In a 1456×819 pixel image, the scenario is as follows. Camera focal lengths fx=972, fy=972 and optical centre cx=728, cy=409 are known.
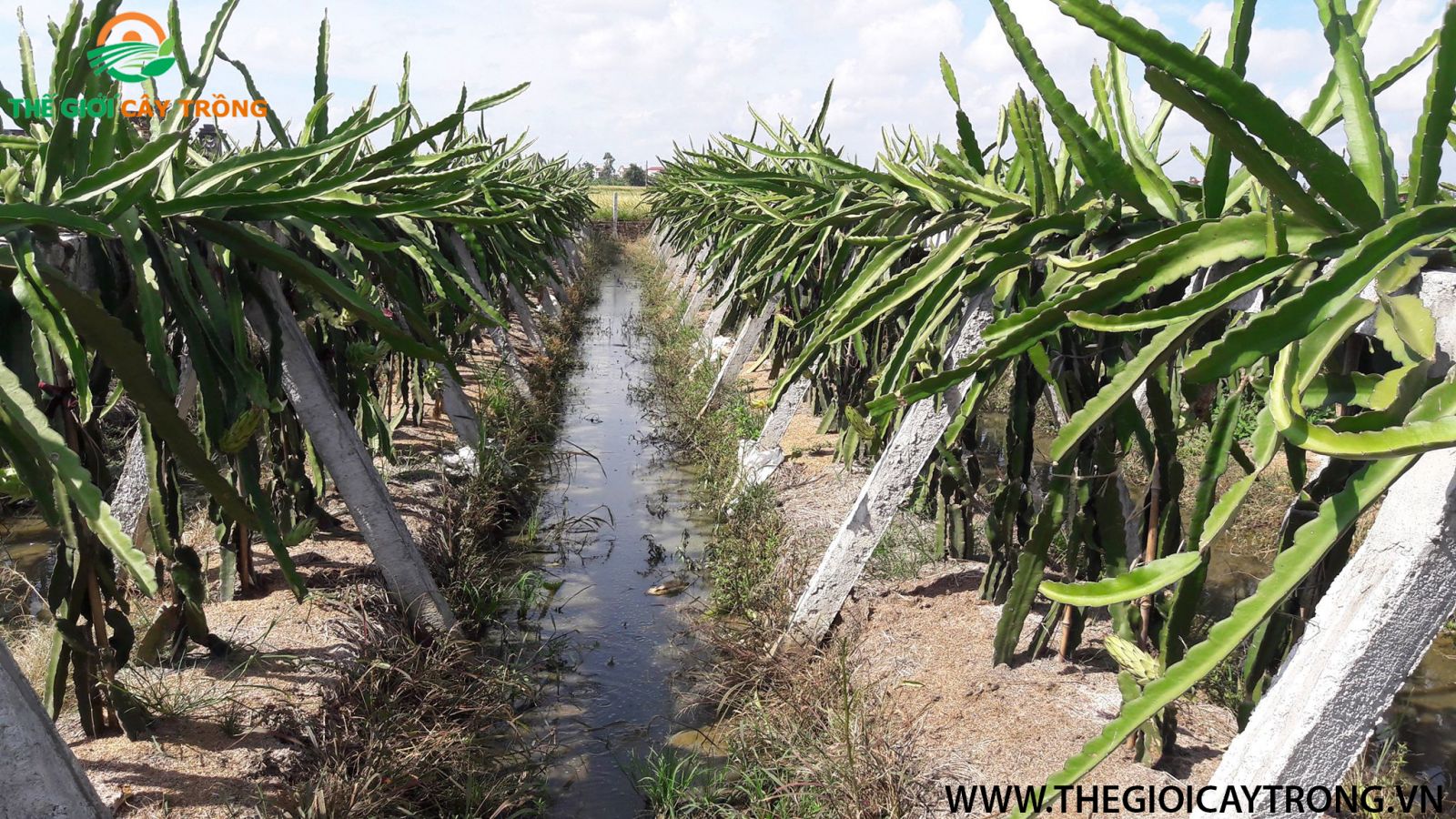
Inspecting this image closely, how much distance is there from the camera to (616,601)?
487 centimetres

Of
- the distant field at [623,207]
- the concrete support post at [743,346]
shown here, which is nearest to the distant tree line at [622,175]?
the distant field at [623,207]

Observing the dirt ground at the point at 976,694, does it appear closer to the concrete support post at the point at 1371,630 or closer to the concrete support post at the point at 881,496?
the concrete support post at the point at 881,496

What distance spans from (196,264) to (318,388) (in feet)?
2.25

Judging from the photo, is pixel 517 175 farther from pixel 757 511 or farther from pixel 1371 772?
pixel 1371 772

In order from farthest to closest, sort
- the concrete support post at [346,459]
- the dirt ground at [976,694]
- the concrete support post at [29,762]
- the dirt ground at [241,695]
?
1. the concrete support post at [346,459]
2. the dirt ground at [976,694]
3. the dirt ground at [241,695]
4. the concrete support post at [29,762]

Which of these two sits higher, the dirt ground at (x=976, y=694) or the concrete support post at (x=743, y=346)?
the concrete support post at (x=743, y=346)

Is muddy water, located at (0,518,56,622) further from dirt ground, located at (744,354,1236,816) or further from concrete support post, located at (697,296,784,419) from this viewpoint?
concrete support post, located at (697,296,784,419)

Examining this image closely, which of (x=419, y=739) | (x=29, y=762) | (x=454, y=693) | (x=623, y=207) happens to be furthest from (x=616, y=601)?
(x=623, y=207)

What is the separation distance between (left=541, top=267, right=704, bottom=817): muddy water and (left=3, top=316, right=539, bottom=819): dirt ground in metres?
0.91

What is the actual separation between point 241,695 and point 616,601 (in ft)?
7.32

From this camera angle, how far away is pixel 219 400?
7.79 feet

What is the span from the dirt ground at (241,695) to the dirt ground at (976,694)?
169cm

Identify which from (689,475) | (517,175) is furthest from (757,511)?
(517,175)

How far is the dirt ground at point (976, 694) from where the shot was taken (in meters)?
2.59
